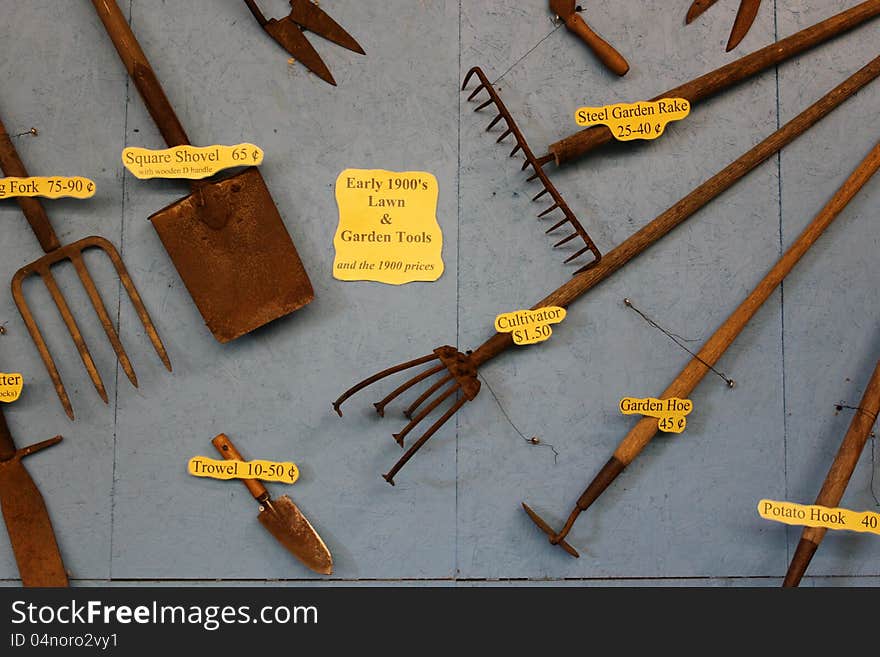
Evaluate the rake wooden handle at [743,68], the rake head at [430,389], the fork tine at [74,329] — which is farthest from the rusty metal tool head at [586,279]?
the fork tine at [74,329]

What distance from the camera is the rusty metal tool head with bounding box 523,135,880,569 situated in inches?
64.9

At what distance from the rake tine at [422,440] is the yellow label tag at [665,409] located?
33cm

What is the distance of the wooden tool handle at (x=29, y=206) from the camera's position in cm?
167

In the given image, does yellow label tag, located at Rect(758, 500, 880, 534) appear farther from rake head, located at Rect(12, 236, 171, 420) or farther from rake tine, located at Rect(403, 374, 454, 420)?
rake head, located at Rect(12, 236, 171, 420)

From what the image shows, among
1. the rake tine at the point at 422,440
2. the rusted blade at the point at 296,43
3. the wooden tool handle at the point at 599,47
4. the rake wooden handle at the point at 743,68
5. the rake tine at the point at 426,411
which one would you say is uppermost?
the rusted blade at the point at 296,43

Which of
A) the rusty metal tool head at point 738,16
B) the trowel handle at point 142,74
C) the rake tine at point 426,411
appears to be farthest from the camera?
the rusty metal tool head at point 738,16

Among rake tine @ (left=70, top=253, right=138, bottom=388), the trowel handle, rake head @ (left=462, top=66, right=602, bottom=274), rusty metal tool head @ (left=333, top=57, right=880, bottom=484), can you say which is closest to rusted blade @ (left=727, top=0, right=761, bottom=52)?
rusty metal tool head @ (left=333, top=57, right=880, bottom=484)

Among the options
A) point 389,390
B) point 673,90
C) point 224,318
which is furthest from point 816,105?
point 224,318

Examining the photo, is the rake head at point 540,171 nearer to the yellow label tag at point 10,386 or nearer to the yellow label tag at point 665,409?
the yellow label tag at point 665,409

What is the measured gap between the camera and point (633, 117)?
1.71 m

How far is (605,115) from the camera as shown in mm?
1715
